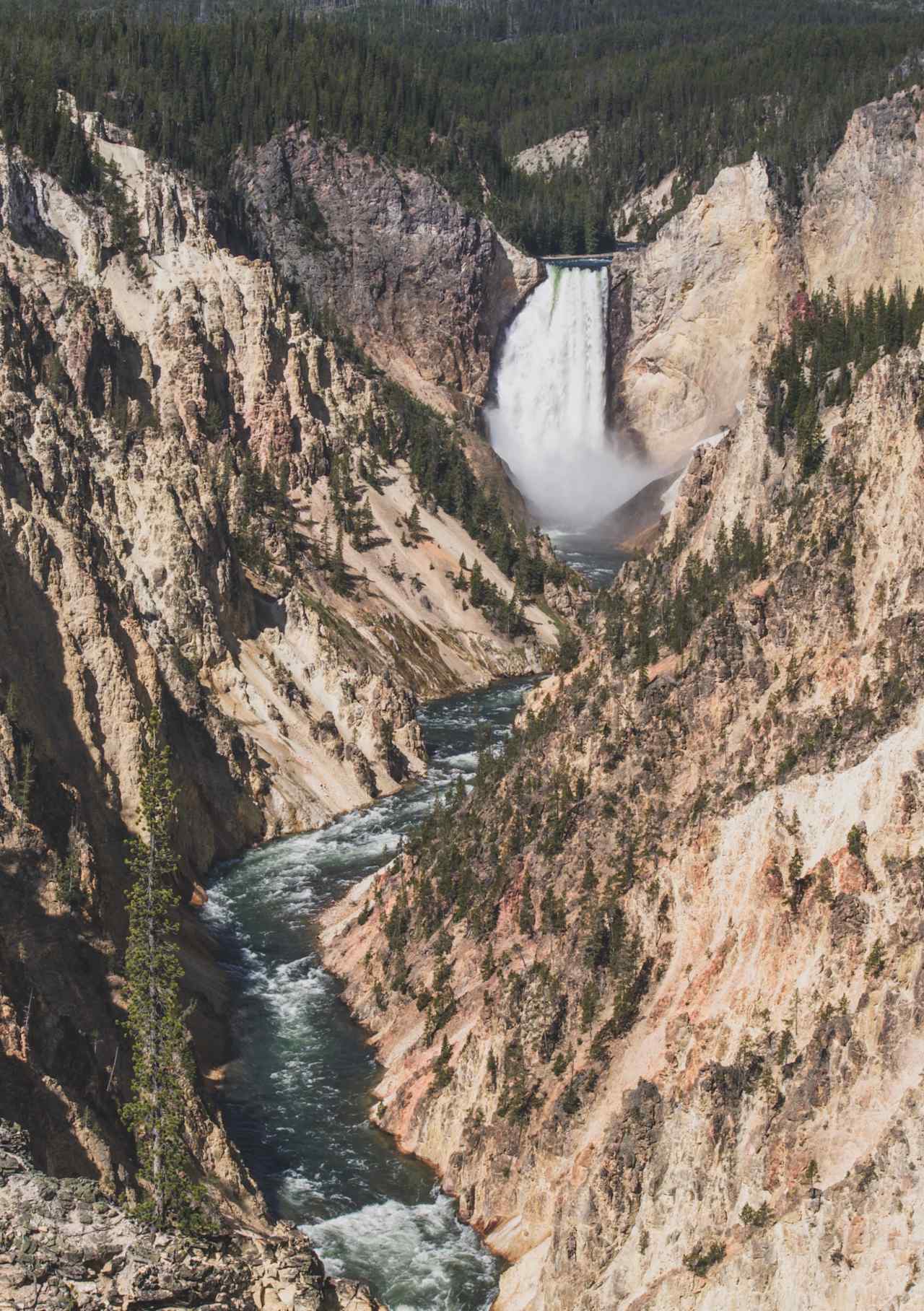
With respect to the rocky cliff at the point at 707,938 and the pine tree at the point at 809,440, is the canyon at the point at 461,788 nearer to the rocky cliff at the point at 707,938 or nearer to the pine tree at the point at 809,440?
the rocky cliff at the point at 707,938

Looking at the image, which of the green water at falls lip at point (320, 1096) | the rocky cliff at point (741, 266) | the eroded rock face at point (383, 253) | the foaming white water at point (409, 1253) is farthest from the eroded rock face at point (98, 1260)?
the eroded rock face at point (383, 253)

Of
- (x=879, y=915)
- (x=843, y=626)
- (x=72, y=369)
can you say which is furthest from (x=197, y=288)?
(x=879, y=915)

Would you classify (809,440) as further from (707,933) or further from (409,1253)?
(409,1253)

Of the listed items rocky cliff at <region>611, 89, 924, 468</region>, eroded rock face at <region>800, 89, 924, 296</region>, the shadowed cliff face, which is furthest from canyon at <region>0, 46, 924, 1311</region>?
eroded rock face at <region>800, 89, 924, 296</region>

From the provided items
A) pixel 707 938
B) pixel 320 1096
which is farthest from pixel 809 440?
pixel 320 1096

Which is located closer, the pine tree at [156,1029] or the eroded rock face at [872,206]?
the pine tree at [156,1029]

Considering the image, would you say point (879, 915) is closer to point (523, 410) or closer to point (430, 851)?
point (430, 851)
